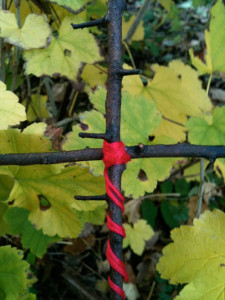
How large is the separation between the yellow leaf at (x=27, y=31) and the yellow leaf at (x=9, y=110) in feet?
0.84

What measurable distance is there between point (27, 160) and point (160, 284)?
0.91 metres

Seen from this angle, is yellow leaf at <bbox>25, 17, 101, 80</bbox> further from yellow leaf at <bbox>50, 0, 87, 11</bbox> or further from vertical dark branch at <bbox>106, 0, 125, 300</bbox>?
vertical dark branch at <bbox>106, 0, 125, 300</bbox>

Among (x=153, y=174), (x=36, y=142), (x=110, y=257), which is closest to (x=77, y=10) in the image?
(x=36, y=142)

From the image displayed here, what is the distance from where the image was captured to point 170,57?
7.56 ft

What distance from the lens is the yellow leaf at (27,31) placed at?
84 centimetres

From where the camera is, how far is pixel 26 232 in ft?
3.30

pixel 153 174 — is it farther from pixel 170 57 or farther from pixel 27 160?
pixel 170 57

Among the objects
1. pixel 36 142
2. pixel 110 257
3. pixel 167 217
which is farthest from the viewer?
pixel 167 217

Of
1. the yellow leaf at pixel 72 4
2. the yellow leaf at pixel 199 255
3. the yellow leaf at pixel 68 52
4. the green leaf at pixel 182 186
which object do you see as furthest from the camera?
the green leaf at pixel 182 186

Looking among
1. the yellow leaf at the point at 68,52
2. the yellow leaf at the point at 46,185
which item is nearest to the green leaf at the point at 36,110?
the yellow leaf at the point at 68,52

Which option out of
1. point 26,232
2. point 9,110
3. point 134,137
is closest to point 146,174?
point 134,137

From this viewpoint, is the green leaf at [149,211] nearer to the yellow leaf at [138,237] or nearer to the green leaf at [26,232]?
the yellow leaf at [138,237]

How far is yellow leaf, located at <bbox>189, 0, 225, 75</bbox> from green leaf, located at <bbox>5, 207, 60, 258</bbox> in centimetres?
71

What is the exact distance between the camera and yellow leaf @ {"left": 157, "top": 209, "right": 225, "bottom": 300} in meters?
0.69
